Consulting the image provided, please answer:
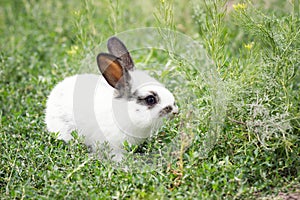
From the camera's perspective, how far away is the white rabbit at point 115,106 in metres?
3.77

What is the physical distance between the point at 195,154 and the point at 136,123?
579 millimetres

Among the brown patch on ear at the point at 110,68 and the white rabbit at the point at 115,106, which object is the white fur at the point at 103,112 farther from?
the brown patch on ear at the point at 110,68

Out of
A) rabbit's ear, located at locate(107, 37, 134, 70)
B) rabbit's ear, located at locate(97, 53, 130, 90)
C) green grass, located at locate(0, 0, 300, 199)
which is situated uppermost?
rabbit's ear, located at locate(107, 37, 134, 70)

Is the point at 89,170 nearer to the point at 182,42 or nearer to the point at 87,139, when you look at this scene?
the point at 87,139

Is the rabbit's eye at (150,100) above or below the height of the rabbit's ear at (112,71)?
below

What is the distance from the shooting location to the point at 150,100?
378cm

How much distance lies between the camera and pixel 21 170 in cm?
358

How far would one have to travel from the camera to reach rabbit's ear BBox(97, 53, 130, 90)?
12.3ft

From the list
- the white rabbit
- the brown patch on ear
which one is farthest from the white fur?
the brown patch on ear

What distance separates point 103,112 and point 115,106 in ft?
0.38

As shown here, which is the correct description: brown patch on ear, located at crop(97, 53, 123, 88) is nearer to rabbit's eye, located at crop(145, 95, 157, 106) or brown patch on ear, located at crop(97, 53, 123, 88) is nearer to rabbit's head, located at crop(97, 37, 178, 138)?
rabbit's head, located at crop(97, 37, 178, 138)

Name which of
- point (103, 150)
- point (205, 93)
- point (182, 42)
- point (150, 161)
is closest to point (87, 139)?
point (103, 150)

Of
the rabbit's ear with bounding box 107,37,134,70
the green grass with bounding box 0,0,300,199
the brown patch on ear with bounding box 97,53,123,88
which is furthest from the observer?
the rabbit's ear with bounding box 107,37,134,70

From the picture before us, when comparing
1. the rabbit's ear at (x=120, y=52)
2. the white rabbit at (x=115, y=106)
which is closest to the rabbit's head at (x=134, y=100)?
the white rabbit at (x=115, y=106)
